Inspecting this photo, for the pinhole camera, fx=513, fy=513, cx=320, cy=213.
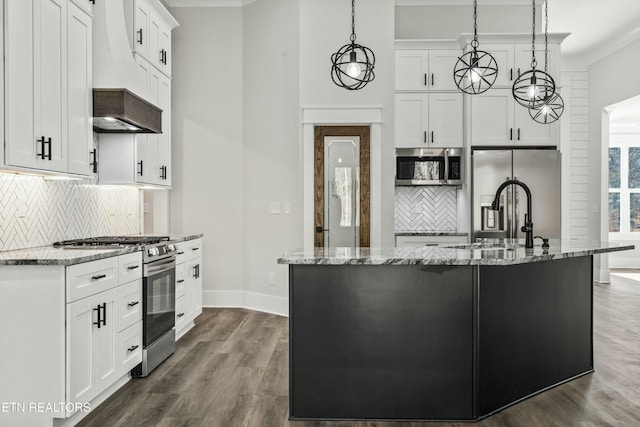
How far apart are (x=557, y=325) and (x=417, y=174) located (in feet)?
10.1

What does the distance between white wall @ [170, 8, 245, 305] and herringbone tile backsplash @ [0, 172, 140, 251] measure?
1194 mm

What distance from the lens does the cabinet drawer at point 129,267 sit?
3.33 meters

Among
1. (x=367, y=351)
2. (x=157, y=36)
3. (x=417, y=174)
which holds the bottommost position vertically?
(x=367, y=351)

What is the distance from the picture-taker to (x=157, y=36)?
5.07 metres

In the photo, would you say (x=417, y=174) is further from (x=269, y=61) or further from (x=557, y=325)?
(x=557, y=325)

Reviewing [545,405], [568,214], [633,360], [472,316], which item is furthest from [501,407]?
[568,214]

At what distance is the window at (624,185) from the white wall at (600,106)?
8.02ft

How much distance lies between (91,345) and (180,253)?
1.67 m

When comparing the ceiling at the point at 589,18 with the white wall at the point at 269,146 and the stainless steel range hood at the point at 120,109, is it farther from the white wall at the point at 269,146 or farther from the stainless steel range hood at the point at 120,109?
the stainless steel range hood at the point at 120,109

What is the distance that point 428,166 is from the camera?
20.6ft

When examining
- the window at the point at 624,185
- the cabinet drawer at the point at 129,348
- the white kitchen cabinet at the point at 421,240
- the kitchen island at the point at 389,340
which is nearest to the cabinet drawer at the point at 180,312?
the cabinet drawer at the point at 129,348

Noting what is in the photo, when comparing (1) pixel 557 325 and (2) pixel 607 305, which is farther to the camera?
(2) pixel 607 305

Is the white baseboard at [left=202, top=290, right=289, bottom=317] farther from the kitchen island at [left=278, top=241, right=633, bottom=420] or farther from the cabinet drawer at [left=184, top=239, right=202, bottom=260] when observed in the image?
the kitchen island at [left=278, top=241, right=633, bottom=420]

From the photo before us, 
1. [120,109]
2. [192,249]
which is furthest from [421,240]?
[120,109]
